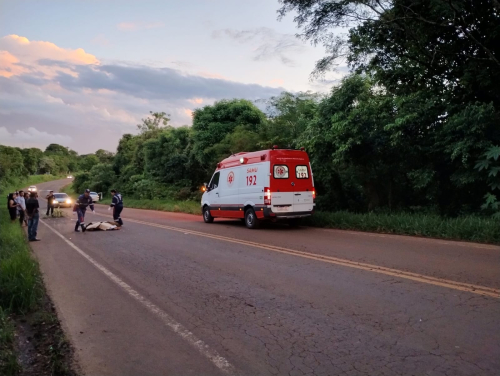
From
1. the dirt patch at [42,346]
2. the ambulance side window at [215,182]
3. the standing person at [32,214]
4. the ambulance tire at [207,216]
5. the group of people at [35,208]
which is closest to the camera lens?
the dirt patch at [42,346]

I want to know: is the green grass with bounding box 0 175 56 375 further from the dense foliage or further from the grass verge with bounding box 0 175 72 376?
the dense foliage

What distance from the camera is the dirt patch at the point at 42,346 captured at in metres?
4.09

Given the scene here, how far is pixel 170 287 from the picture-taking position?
6.91 m

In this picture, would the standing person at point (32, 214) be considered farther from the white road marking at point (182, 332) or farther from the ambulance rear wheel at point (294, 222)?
the ambulance rear wheel at point (294, 222)

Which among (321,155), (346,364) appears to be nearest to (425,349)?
(346,364)

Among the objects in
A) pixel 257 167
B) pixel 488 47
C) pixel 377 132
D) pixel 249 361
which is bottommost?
pixel 249 361

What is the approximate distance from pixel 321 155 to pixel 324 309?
413 inches

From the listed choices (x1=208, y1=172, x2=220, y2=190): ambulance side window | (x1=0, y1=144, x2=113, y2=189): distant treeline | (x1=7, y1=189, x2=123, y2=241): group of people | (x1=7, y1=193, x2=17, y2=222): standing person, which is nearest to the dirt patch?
(x1=7, y1=189, x2=123, y2=241): group of people

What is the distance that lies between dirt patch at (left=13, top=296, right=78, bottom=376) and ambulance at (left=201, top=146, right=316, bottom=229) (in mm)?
8903

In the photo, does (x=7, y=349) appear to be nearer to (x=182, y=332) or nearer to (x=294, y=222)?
(x=182, y=332)

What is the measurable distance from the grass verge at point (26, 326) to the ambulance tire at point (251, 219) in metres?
8.17

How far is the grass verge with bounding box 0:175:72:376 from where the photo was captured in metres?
4.12

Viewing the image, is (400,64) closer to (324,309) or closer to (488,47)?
(488,47)

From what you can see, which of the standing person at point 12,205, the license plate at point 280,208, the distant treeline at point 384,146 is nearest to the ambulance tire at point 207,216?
the distant treeline at point 384,146
